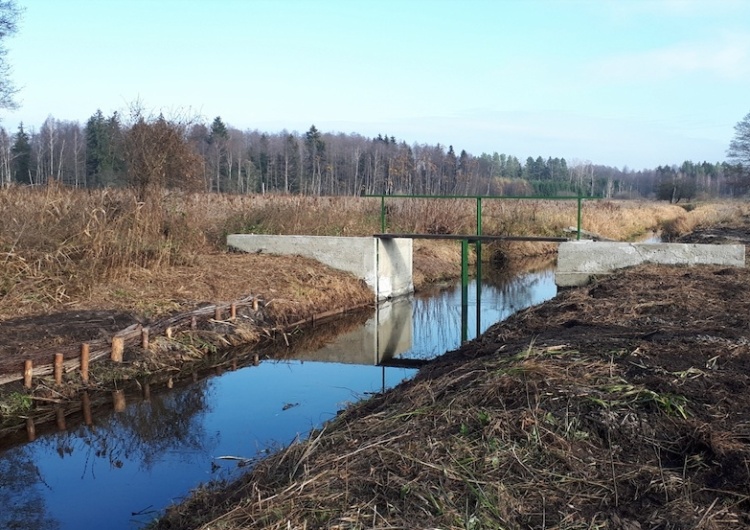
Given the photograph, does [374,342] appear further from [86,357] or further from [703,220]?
[703,220]

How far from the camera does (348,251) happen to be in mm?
16625

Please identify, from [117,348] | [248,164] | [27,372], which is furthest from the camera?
[248,164]

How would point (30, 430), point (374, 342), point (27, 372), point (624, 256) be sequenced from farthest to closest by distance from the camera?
point (624, 256) < point (374, 342) < point (27, 372) < point (30, 430)

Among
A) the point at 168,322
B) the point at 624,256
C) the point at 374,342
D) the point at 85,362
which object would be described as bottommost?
the point at 374,342

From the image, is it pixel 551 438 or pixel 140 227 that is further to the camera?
pixel 140 227

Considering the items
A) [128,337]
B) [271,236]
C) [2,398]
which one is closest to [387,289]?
[271,236]

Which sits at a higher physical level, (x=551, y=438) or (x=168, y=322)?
(x=551, y=438)

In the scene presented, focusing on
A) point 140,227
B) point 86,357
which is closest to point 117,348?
point 86,357

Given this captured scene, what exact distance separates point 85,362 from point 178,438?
198 centimetres

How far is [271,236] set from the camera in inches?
674

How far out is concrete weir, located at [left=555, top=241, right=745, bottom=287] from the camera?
13.8 m

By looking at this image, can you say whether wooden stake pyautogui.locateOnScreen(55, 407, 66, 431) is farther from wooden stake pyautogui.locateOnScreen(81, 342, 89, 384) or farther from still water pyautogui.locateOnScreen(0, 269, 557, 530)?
wooden stake pyautogui.locateOnScreen(81, 342, 89, 384)

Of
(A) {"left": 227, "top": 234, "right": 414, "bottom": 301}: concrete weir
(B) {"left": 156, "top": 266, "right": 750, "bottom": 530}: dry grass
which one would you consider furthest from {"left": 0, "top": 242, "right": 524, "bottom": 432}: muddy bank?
(B) {"left": 156, "top": 266, "right": 750, "bottom": 530}: dry grass

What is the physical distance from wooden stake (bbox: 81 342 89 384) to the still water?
0.60m
